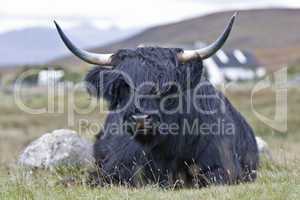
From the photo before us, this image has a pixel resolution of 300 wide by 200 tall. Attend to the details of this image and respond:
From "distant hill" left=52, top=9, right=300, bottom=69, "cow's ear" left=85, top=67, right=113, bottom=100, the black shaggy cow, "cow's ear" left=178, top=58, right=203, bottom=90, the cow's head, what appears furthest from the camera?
"distant hill" left=52, top=9, right=300, bottom=69

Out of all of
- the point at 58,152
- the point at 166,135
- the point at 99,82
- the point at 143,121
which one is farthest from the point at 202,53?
the point at 58,152

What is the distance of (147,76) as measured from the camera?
29.4ft

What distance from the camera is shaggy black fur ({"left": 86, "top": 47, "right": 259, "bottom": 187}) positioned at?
8.98 metres

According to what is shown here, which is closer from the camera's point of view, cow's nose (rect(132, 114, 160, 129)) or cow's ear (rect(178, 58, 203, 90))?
cow's nose (rect(132, 114, 160, 129))

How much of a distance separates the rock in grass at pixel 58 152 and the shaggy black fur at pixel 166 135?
1573 mm

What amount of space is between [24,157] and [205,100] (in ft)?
11.2

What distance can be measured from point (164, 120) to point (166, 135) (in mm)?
189

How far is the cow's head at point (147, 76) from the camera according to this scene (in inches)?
343

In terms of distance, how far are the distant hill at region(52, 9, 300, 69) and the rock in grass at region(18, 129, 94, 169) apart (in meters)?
124

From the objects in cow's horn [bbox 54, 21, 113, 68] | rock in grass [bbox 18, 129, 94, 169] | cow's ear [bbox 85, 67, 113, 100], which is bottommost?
rock in grass [bbox 18, 129, 94, 169]

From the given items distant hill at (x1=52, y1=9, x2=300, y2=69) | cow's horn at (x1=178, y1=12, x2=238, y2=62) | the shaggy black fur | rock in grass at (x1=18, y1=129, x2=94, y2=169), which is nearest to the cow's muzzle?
the shaggy black fur

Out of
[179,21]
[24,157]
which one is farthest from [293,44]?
[24,157]

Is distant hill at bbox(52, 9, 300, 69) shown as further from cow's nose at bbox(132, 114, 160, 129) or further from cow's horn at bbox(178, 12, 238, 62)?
cow's nose at bbox(132, 114, 160, 129)

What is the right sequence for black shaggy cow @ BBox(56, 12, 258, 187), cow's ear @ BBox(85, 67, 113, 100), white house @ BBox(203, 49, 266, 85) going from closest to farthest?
black shaggy cow @ BBox(56, 12, 258, 187) < cow's ear @ BBox(85, 67, 113, 100) < white house @ BBox(203, 49, 266, 85)
